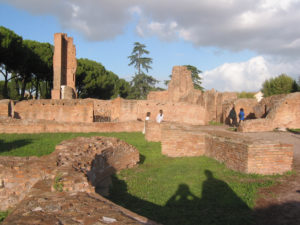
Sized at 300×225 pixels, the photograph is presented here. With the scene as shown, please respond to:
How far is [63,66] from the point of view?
1080 inches

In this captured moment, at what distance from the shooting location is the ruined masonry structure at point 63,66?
2473 cm

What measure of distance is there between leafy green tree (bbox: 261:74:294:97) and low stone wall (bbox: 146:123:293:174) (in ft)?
97.3

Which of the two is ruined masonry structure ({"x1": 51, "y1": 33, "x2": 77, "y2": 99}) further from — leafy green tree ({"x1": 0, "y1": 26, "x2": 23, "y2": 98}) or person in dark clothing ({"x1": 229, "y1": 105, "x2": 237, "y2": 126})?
person in dark clothing ({"x1": 229, "y1": 105, "x2": 237, "y2": 126})

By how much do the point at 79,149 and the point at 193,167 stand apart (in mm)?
2736

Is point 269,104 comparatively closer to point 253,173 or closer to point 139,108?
point 139,108

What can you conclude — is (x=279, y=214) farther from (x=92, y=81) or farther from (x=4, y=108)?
(x=92, y=81)

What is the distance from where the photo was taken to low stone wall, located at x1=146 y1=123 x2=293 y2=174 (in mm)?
5328

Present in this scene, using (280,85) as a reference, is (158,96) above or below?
below

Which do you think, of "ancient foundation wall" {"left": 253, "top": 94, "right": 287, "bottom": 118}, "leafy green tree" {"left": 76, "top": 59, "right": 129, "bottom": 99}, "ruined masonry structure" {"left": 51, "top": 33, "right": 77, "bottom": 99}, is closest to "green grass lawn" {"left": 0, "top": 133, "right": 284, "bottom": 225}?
"ancient foundation wall" {"left": 253, "top": 94, "right": 287, "bottom": 118}

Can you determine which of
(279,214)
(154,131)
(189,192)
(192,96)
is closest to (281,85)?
(192,96)

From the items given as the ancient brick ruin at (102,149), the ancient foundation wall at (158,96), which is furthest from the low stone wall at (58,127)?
the ancient foundation wall at (158,96)

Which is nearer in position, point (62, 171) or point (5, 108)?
point (62, 171)

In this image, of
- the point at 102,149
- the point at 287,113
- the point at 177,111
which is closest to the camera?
the point at 102,149

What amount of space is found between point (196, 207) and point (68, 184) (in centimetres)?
190
